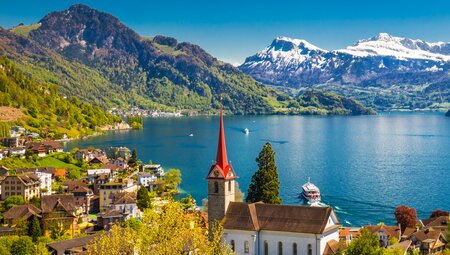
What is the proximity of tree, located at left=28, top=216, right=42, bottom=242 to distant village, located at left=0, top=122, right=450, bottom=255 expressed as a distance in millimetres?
1110

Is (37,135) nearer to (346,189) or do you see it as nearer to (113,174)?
(113,174)

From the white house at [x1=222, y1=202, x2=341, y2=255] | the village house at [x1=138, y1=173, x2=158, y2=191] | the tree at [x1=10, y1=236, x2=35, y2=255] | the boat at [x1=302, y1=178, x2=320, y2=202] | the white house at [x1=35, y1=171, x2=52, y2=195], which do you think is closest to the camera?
the white house at [x1=222, y1=202, x2=341, y2=255]

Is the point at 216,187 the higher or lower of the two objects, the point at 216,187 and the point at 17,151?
the higher

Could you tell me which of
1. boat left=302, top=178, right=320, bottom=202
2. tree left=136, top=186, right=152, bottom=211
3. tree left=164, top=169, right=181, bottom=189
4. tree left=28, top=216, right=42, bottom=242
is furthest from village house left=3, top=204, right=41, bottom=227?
boat left=302, top=178, right=320, bottom=202

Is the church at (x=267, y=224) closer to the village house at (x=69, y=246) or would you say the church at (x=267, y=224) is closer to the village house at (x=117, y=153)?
the village house at (x=69, y=246)

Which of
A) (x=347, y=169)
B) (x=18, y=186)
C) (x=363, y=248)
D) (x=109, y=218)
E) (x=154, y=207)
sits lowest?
(x=347, y=169)

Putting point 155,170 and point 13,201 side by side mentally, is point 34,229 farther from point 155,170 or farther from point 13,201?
point 155,170

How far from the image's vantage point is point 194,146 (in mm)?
188250

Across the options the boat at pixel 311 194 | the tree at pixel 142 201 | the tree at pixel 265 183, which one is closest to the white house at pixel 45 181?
the tree at pixel 142 201

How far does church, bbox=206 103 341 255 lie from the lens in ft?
138

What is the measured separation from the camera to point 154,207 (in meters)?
38.6

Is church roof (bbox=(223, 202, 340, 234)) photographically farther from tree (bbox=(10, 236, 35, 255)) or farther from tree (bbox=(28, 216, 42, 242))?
tree (bbox=(28, 216, 42, 242))

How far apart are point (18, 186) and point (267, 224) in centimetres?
6011

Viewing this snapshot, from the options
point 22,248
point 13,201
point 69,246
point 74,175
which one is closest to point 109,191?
point 13,201
